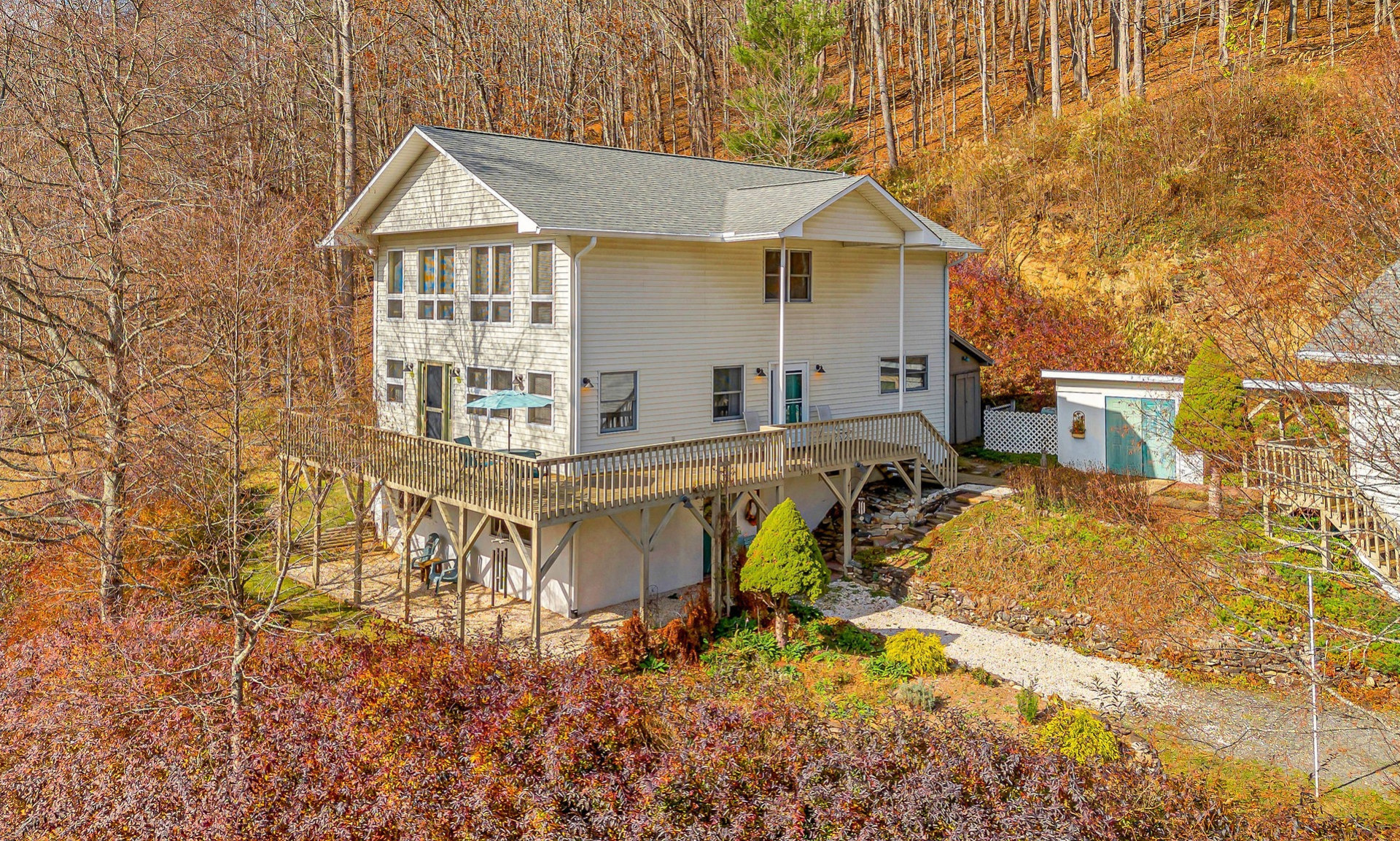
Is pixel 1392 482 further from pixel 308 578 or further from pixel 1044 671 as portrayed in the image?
pixel 308 578

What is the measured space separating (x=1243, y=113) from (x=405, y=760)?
33.3 metres

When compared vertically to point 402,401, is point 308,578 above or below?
below

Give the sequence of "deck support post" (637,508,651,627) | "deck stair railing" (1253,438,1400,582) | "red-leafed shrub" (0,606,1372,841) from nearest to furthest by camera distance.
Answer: "red-leafed shrub" (0,606,1372,841) → "deck stair railing" (1253,438,1400,582) → "deck support post" (637,508,651,627)

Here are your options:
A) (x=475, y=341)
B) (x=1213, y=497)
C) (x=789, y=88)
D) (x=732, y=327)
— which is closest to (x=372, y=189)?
(x=475, y=341)

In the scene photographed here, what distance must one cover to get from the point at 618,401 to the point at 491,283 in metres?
3.72

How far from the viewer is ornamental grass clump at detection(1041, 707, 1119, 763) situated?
10.7 metres

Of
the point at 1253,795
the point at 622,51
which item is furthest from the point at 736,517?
the point at 622,51

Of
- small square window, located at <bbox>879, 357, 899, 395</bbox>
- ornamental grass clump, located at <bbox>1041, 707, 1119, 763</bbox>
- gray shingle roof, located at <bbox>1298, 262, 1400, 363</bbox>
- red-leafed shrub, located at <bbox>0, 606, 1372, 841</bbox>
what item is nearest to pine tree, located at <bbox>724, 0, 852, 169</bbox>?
small square window, located at <bbox>879, 357, 899, 395</bbox>

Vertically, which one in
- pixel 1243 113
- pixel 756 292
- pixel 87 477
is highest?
pixel 1243 113

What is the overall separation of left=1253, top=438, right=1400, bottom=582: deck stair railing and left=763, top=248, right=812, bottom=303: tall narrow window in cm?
956

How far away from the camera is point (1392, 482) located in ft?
25.4

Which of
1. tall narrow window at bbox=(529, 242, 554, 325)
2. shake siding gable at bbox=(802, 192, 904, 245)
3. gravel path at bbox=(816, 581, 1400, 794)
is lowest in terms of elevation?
gravel path at bbox=(816, 581, 1400, 794)

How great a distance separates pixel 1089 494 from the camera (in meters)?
18.3

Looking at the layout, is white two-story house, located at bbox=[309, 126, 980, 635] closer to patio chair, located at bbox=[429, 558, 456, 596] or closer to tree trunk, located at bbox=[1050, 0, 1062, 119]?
patio chair, located at bbox=[429, 558, 456, 596]
